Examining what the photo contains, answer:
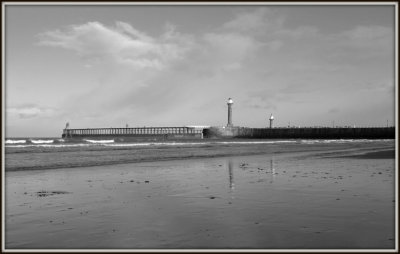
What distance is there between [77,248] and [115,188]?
5.59 m

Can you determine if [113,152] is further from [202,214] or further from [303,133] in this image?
[303,133]

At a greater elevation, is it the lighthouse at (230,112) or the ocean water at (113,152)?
the lighthouse at (230,112)

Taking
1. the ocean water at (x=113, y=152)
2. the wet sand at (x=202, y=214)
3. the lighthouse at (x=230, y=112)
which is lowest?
the wet sand at (x=202, y=214)

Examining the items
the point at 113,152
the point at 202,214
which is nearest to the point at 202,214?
the point at 202,214

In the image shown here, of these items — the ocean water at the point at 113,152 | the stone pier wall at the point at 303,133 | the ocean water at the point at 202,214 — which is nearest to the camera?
the ocean water at the point at 202,214

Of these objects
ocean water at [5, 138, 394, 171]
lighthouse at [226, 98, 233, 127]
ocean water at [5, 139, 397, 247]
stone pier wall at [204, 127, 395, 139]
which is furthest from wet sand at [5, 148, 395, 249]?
stone pier wall at [204, 127, 395, 139]

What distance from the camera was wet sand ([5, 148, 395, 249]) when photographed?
5332mm

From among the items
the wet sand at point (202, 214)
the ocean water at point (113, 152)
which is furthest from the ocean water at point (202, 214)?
the ocean water at point (113, 152)

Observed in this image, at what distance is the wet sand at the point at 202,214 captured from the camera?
5.33 metres

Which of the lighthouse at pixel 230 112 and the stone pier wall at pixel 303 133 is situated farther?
the stone pier wall at pixel 303 133

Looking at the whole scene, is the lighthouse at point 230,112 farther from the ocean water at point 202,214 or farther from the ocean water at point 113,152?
the ocean water at point 202,214

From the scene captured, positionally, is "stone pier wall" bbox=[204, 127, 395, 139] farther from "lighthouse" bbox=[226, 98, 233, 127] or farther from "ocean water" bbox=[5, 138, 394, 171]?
"ocean water" bbox=[5, 138, 394, 171]

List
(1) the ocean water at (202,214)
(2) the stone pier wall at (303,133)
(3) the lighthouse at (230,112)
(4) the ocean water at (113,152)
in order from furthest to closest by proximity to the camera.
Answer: (2) the stone pier wall at (303,133)
(3) the lighthouse at (230,112)
(4) the ocean water at (113,152)
(1) the ocean water at (202,214)

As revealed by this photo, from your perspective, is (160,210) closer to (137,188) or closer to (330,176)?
(137,188)
